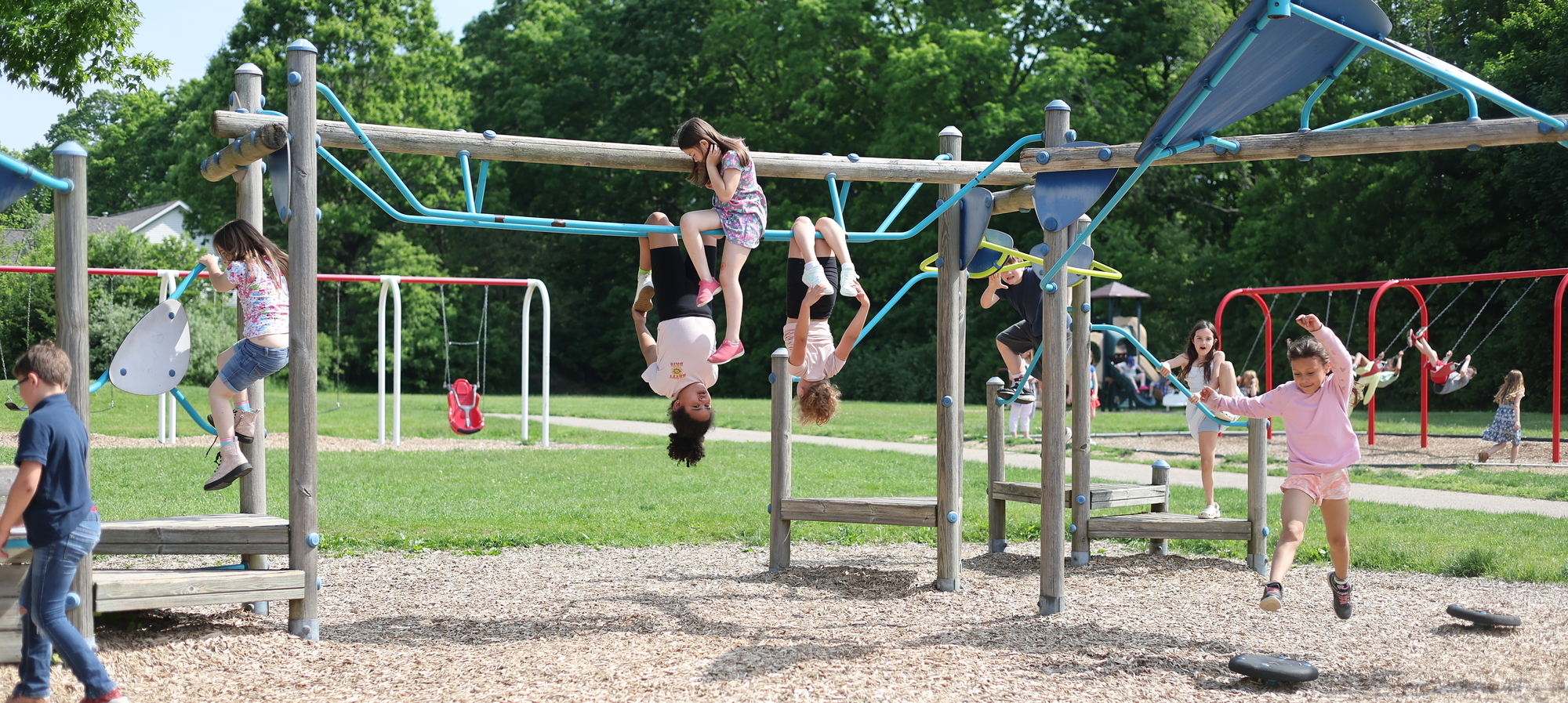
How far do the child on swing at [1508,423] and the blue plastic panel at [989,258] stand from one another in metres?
9.18

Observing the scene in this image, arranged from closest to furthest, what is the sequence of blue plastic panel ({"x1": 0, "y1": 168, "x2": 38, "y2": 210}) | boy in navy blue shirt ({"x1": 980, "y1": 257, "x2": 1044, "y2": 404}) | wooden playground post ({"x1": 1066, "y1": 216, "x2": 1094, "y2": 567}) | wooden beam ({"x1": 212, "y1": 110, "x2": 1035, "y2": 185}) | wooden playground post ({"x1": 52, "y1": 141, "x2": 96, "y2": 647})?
blue plastic panel ({"x1": 0, "y1": 168, "x2": 38, "y2": 210})
wooden playground post ({"x1": 52, "y1": 141, "x2": 96, "y2": 647})
wooden beam ({"x1": 212, "y1": 110, "x2": 1035, "y2": 185})
wooden playground post ({"x1": 1066, "y1": 216, "x2": 1094, "y2": 567})
boy in navy blue shirt ({"x1": 980, "y1": 257, "x2": 1044, "y2": 404})

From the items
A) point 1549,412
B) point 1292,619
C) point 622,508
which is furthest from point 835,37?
point 1292,619

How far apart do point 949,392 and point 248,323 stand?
11.2 ft

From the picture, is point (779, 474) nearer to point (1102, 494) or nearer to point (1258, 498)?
point (1102, 494)

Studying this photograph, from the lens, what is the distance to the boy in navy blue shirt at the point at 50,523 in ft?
13.0

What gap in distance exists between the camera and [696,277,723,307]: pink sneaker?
546 centimetres

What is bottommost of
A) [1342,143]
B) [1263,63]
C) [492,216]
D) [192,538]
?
[192,538]

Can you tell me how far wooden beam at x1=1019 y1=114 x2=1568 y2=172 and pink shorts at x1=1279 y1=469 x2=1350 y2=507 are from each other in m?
1.33

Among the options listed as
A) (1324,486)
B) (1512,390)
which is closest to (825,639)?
(1324,486)

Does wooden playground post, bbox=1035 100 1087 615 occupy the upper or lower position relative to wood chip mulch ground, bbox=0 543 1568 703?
upper

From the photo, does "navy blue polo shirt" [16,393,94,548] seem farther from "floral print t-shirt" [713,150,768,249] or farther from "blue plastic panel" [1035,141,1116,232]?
"blue plastic panel" [1035,141,1116,232]

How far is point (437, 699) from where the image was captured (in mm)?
4328

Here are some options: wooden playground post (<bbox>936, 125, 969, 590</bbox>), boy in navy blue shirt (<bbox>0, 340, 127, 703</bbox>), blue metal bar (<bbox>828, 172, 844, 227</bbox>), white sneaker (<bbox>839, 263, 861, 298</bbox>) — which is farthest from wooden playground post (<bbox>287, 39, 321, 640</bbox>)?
wooden playground post (<bbox>936, 125, 969, 590</bbox>)

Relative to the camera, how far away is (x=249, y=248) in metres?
5.48
